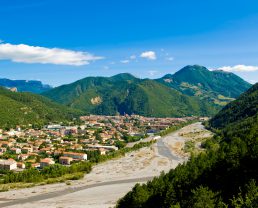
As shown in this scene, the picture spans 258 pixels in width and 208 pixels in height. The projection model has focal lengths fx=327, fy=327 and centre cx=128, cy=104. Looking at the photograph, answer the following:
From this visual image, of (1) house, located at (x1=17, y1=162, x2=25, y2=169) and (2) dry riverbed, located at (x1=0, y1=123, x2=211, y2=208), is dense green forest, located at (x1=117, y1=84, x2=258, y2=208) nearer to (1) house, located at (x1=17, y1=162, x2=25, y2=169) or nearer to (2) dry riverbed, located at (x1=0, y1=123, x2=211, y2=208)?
(2) dry riverbed, located at (x1=0, y1=123, x2=211, y2=208)

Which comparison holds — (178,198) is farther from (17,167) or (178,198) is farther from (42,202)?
(17,167)

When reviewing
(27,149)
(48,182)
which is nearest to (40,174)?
(48,182)

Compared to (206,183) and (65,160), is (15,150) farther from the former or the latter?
(206,183)

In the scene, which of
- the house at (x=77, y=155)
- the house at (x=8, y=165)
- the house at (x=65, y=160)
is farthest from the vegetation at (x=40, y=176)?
the house at (x=77, y=155)

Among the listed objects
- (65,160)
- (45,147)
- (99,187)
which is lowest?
(99,187)

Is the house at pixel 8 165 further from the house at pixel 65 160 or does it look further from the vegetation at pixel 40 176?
the house at pixel 65 160

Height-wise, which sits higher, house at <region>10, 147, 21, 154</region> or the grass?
house at <region>10, 147, 21, 154</region>

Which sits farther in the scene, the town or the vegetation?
the town

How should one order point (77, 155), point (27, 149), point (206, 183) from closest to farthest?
point (206, 183) < point (77, 155) < point (27, 149)

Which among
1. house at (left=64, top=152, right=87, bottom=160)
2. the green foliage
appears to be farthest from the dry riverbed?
house at (left=64, top=152, right=87, bottom=160)

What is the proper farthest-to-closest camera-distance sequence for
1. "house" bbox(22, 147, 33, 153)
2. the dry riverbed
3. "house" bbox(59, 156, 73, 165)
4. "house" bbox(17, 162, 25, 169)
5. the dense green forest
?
"house" bbox(22, 147, 33, 153) → "house" bbox(59, 156, 73, 165) → "house" bbox(17, 162, 25, 169) → the dry riverbed → the dense green forest

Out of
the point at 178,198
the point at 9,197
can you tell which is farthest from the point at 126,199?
the point at 9,197
